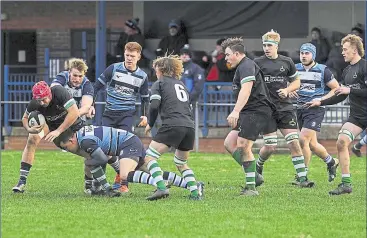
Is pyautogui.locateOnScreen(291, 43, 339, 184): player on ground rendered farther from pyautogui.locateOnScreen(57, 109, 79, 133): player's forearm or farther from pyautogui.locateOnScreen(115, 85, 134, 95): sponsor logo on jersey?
pyautogui.locateOnScreen(57, 109, 79, 133): player's forearm

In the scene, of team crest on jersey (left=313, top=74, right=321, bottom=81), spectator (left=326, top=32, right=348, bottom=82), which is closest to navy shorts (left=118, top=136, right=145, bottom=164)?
team crest on jersey (left=313, top=74, right=321, bottom=81)

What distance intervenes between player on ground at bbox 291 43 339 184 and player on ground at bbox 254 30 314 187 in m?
0.77

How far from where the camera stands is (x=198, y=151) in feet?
78.0

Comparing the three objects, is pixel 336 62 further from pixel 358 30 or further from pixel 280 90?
pixel 280 90

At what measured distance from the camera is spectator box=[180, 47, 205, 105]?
22766 millimetres

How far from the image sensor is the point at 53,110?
43.0ft

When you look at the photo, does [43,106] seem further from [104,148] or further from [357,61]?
[357,61]

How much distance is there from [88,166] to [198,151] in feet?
34.6

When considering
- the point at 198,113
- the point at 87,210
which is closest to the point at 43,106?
the point at 87,210

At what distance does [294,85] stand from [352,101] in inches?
35.3

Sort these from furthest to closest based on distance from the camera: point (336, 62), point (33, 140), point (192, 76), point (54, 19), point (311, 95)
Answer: point (54, 19) → point (336, 62) → point (192, 76) → point (311, 95) → point (33, 140)

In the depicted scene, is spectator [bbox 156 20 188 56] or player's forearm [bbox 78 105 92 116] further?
spectator [bbox 156 20 188 56]

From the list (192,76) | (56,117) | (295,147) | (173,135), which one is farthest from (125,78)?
(192,76)

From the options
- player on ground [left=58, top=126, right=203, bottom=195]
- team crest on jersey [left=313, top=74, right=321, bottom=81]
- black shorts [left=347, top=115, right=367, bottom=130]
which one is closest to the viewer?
player on ground [left=58, top=126, right=203, bottom=195]
